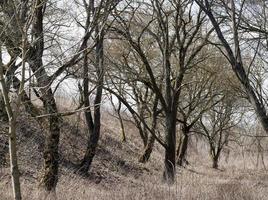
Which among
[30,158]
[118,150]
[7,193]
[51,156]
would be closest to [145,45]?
[118,150]

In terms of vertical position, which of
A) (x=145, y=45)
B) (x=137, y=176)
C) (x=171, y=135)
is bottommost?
(x=137, y=176)

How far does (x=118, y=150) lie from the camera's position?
24422 millimetres

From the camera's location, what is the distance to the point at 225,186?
989cm

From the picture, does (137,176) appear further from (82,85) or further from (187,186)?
(187,186)

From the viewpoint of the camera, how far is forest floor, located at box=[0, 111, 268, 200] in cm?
885

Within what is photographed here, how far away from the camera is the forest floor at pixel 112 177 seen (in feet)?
29.0

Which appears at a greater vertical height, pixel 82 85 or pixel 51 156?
pixel 82 85

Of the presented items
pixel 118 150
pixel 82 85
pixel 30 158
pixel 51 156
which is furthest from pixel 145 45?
pixel 51 156

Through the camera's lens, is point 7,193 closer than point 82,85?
Yes

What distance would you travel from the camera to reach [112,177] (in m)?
18.0

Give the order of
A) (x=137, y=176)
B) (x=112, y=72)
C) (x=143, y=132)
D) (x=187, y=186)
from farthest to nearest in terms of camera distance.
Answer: (x=143, y=132) → (x=137, y=176) → (x=112, y=72) → (x=187, y=186)

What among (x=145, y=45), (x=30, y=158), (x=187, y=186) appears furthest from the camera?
(x=145, y=45)

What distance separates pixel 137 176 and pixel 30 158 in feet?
18.2

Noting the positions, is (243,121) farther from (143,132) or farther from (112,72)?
(112,72)
